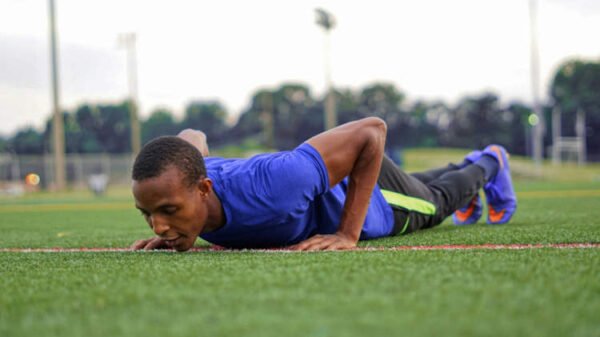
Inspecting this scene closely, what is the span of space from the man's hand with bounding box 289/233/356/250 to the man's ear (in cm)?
57

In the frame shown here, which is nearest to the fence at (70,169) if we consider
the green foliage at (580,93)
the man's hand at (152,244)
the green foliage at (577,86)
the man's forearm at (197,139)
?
the man's forearm at (197,139)

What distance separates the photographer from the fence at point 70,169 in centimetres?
3250

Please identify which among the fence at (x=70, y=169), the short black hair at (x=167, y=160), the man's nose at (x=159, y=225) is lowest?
the fence at (x=70, y=169)

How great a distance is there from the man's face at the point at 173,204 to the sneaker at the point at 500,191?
2684 millimetres

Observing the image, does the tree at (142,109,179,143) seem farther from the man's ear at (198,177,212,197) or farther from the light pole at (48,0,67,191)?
the man's ear at (198,177,212,197)

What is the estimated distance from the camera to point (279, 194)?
2971mm

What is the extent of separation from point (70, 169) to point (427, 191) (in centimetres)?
3353

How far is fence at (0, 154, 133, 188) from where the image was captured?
32.5 m

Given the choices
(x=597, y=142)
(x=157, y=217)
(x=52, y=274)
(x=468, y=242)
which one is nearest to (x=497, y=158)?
(x=468, y=242)

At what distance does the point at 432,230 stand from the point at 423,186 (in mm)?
407

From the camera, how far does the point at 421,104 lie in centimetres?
7838

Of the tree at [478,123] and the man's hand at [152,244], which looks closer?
the man's hand at [152,244]

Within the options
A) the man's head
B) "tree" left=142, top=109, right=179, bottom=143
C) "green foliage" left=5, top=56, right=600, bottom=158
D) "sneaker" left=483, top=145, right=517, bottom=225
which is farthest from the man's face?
"tree" left=142, top=109, right=179, bottom=143

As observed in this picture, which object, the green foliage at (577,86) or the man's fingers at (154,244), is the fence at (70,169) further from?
the green foliage at (577,86)
